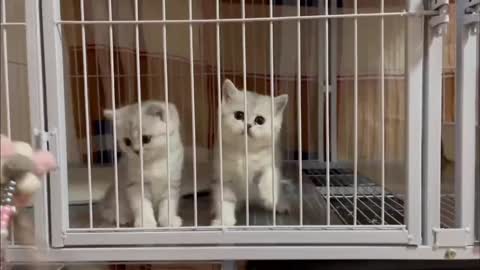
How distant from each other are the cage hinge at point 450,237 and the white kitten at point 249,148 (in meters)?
0.31

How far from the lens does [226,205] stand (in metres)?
1.00

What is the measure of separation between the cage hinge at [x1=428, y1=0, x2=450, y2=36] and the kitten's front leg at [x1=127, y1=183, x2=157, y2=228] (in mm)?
531

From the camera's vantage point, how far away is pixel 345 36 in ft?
4.37

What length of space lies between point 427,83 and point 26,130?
2.06ft

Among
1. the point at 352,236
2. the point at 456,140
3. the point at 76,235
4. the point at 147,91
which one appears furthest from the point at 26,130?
the point at 456,140

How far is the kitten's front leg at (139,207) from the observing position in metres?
0.96

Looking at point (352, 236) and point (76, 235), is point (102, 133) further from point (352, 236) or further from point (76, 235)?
point (352, 236)

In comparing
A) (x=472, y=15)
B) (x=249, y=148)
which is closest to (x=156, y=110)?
(x=249, y=148)

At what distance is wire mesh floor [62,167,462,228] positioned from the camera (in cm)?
97

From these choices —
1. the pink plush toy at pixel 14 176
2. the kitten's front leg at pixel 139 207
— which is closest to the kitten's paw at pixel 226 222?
the kitten's front leg at pixel 139 207

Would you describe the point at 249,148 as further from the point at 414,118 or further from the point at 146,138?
the point at 414,118

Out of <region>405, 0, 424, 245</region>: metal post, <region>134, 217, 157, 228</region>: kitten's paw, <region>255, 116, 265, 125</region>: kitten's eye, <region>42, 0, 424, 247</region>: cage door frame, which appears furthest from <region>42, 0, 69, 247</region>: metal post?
<region>405, 0, 424, 245</region>: metal post

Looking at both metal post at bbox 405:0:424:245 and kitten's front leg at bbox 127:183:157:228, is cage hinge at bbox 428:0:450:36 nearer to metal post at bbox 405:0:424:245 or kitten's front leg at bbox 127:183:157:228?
metal post at bbox 405:0:424:245

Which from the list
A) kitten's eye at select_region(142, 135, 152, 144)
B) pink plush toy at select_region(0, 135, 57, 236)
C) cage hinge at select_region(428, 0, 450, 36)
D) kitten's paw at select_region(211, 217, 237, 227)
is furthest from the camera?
kitten's eye at select_region(142, 135, 152, 144)
